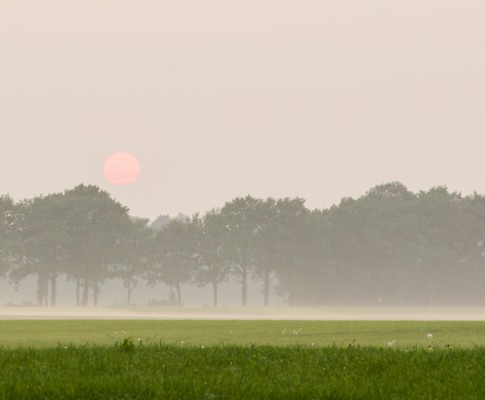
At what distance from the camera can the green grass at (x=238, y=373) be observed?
13891 mm

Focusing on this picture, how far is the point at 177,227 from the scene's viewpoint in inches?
5650


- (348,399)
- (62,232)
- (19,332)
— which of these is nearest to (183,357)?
(348,399)

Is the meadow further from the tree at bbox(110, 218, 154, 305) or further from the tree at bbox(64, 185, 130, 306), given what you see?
the tree at bbox(110, 218, 154, 305)

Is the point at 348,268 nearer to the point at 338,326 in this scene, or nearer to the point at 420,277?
the point at 420,277

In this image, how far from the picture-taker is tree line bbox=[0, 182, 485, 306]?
133 meters

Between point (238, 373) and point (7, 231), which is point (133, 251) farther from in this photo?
point (238, 373)

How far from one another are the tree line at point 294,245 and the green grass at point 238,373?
114m

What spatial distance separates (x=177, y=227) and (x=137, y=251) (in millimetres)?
10204

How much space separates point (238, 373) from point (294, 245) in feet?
410

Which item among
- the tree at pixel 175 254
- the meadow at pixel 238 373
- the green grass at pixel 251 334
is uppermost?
the tree at pixel 175 254

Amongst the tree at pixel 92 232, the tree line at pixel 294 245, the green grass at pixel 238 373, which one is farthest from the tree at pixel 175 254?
the green grass at pixel 238 373

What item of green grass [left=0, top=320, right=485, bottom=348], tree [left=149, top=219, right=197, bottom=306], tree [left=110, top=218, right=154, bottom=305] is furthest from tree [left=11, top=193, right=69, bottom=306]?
green grass [left=0, top=320, right=485, bottom=348]

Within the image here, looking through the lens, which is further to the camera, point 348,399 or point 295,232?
point 295,232

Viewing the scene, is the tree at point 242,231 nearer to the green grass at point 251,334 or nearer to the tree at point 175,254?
the tree at point 175,254
